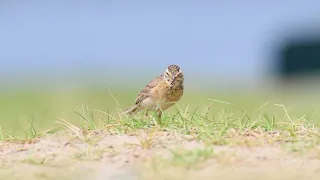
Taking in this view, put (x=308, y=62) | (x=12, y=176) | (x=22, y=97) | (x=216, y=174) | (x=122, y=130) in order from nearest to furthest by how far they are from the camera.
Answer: (x=216, y=174) → (x=12, y=176) → (x=122, y=130) → (x=22, y=97) → (x=308, y=62)

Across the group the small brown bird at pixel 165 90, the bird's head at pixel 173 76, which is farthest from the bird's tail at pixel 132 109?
the bird's head at pixel 173 76

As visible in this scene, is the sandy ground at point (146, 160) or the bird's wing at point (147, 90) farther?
the bird's wing at point (147, 90)

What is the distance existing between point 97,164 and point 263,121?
6.44 ft

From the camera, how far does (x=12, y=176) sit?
23.6 feet

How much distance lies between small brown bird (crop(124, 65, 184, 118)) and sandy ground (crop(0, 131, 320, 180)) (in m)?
2.00

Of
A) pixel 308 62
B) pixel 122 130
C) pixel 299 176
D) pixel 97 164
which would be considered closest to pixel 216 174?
pixel 299 176

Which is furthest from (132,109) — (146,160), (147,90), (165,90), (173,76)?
(146,160)

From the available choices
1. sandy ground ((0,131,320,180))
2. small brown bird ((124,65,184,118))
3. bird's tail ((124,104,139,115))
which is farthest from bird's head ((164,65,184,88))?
sandy ground ((0,131,320,180))

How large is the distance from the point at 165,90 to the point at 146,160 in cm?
301

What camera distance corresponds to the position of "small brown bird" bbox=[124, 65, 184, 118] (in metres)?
9.98

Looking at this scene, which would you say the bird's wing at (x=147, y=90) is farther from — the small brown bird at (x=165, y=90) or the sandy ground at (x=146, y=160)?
the sandy ground at (x=146, y=160)

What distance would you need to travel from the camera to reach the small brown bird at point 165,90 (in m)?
9.98

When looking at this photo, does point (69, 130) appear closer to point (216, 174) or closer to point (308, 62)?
point (216, 174)

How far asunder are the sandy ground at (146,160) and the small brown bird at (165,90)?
2.00 m
